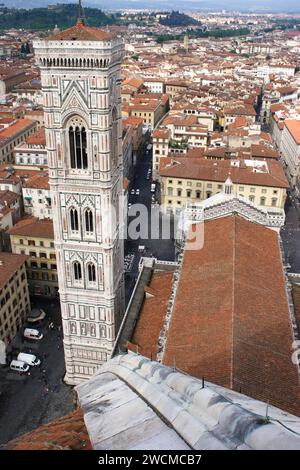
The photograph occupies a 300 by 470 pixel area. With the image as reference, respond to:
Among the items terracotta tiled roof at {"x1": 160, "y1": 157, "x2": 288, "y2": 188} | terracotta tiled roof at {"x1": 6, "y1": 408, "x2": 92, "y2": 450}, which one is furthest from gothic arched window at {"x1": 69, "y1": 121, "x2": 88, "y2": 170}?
terracotta tiled roof at {"x1": 160, "y1": 157, "x2": 288, "y2": 188}

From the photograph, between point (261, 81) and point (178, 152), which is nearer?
point (178, 152)

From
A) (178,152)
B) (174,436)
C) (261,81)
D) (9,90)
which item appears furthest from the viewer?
(261,81)

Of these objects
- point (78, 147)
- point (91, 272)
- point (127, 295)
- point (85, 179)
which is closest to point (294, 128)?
point (127, 295)

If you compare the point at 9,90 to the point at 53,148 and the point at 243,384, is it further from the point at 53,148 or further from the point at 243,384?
the point at 243,384

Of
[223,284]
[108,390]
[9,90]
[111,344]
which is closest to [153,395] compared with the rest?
[108,390]

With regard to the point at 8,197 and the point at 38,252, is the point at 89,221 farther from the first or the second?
the point at 8,197

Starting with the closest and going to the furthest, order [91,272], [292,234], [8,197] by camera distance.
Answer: [91,272] → [8,197] → [292,234]
